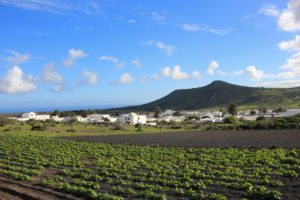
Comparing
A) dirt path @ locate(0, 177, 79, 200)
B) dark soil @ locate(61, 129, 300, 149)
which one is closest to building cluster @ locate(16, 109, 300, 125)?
dark soil @ locate(61, 129, 300, 149)

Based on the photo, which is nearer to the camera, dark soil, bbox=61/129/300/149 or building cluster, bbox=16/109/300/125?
dark soil, bbox=61/129/300/149

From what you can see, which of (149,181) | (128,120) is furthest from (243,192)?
(128,120)

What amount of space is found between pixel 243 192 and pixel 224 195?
1.10 metres

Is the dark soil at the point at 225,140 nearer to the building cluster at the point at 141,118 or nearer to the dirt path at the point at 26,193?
the dirt path at the point at 26,193

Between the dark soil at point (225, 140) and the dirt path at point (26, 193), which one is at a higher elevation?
the dirt path at point (26, 193)

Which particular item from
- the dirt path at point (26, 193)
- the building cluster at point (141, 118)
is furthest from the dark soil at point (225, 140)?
the building cluster at point (141, 118)

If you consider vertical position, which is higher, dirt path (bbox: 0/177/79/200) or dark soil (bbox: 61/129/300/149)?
dirt path (bbox: 0/177/79/200)

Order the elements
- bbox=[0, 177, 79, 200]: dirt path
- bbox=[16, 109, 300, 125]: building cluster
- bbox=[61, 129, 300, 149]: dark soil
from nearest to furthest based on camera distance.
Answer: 1. bbox=[0, 177, 79, 200]: dirt path
2. bbox=[61, 129, 300, 149]: dark soil
3. bbox=[16, 109, 300, 125]: building cluster

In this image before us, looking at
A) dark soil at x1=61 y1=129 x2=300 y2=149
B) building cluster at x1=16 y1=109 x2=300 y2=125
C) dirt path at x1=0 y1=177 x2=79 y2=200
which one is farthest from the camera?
building cluster at x1=16 y1=109 x2=300 y2=125

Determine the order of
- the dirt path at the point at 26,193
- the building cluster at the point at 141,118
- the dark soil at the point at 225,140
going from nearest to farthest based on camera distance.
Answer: the dirt path at the point at 26,193
the dark soil at the point at 225,140
the building cluster at the point at 141,118

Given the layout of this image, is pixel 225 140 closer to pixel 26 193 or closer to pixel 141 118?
pixel 26 193

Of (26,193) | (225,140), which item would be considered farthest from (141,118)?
(26,193)

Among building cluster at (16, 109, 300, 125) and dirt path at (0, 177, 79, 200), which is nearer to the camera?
dirt path at (0, 177, 79, 200)

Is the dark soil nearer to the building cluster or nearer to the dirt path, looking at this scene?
the dirt path
